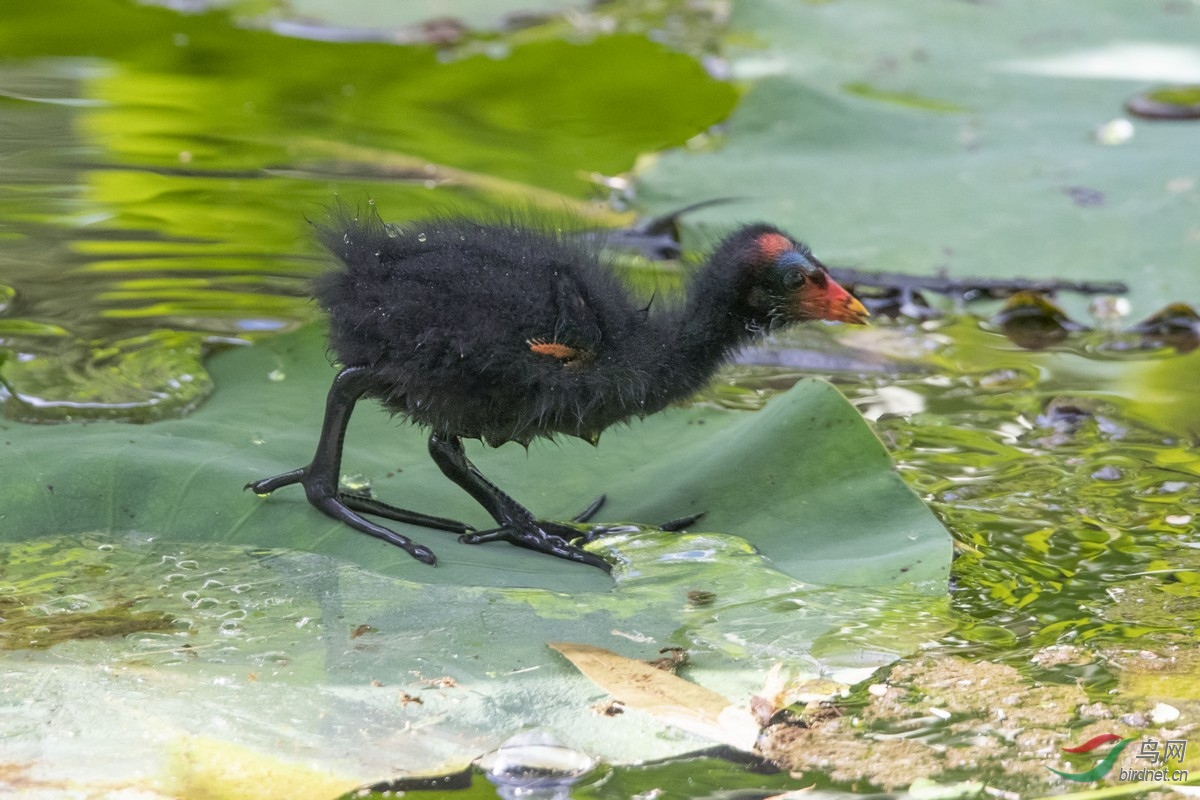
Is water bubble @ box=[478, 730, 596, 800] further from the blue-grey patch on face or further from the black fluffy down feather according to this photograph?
the blue-grey patch on face

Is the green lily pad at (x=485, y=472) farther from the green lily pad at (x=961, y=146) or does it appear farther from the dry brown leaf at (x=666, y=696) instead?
the green lily pad at (x=961, y=146)

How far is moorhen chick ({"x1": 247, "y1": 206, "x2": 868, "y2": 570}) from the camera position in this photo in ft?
7.39

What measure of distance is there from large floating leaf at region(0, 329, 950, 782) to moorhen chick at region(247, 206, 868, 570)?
10cm

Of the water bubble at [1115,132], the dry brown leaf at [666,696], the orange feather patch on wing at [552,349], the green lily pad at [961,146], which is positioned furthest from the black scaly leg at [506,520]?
the water bubble at [1115,132]

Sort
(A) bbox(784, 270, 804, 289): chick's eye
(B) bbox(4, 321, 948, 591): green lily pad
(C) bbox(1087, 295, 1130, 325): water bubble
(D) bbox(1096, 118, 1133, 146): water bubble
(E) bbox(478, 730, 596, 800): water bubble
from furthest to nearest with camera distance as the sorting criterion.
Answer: (D) bbox(1096, 118, 1133, 146): water bubble
(C) bbox(1087, 295, 1130, 325): water bubble
(A) bbox(784, 270, 804, 289): chick's eye
(B) bbox(4, 321, 948, 591): green lily pad
(E) bbox(478, 730, 596, 800): water bubble

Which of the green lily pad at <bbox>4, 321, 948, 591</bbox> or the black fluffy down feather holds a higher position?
the black fluffy down feather

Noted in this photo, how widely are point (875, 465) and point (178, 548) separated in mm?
1217

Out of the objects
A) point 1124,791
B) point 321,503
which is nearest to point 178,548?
point 321,503

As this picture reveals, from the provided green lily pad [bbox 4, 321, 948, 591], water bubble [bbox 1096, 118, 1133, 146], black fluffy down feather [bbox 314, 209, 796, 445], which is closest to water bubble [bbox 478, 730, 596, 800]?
green lily pad [bbox 4, 321, 948, 591]

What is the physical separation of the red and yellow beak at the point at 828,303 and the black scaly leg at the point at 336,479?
763mm

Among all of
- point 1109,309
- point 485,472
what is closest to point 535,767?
point 485,472

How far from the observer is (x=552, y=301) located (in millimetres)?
2293

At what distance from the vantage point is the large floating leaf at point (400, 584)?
1.73 m

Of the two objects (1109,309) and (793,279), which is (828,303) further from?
(1109,309)
